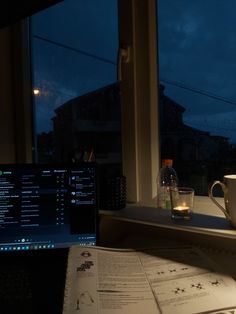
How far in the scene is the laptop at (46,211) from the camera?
1.23 m

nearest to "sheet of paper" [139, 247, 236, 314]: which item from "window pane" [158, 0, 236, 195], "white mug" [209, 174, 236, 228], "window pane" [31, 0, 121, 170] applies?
"white mug" [209, 174, 236, 228]

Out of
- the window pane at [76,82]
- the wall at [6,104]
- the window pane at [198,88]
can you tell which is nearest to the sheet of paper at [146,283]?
the window pane at [198,88]

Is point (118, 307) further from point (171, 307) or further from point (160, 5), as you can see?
point (160, 5)

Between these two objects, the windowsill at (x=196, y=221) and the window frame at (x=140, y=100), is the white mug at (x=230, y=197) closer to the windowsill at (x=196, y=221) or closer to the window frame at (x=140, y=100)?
the windowsill at (x=196, y=221)

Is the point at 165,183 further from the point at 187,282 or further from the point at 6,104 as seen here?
the point at 6,104

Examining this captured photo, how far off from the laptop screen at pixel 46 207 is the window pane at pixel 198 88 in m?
0.49

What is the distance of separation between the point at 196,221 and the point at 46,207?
0.50 m

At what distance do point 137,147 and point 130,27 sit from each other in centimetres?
50

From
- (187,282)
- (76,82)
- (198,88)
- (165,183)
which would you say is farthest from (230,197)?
(76,82)

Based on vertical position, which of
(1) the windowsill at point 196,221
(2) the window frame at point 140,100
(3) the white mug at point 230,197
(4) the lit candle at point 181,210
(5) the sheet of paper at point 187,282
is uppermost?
(2) the window frame at point 140,100

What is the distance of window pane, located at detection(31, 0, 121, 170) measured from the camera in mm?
1718

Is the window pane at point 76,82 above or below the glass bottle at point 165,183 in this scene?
above

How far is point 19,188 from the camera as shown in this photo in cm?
123

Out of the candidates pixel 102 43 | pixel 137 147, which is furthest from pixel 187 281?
pixel 102 43
